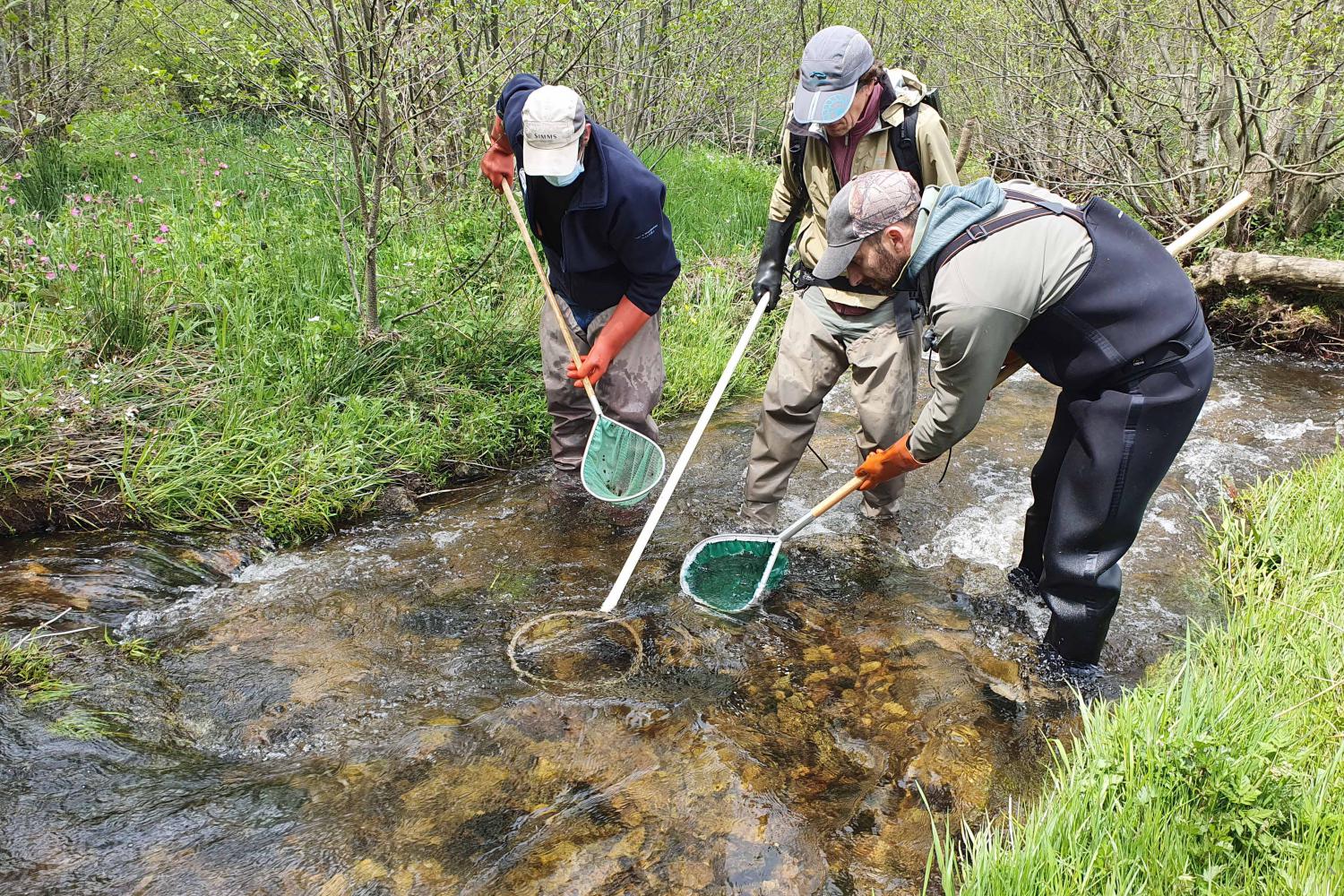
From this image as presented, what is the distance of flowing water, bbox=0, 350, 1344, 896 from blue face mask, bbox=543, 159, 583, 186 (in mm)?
1520

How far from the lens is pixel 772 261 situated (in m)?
4.00

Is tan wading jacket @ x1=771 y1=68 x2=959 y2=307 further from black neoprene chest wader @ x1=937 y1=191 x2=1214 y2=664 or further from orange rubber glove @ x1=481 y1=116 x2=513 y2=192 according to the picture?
orange rubber glove @ x1=481 y1=116 x2=513 y2=192

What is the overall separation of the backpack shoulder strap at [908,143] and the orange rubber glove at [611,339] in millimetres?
1152

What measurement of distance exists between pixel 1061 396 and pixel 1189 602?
1422 mm

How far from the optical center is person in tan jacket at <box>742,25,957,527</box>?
3.26 metres

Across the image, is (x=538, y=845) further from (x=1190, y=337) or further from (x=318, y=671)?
(x=1190, y=337)

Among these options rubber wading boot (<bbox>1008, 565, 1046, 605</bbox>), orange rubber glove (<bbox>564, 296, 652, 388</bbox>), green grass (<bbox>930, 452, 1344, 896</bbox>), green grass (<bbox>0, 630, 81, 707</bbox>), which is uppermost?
orange rubber glove (<bbox>564, 296, 652, 388</bbox>)

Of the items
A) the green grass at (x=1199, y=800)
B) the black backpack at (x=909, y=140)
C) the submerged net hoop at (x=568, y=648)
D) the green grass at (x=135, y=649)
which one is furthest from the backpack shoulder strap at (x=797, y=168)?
the green grass at (x=135, y=649)

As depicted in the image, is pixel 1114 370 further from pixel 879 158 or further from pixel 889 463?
pixel 879 158

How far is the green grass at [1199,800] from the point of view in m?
2.04

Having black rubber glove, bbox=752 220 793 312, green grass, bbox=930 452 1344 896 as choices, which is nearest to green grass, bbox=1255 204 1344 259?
black rubber glove, bbox=752 220 793 312

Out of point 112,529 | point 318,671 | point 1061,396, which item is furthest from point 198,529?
point 1061,396

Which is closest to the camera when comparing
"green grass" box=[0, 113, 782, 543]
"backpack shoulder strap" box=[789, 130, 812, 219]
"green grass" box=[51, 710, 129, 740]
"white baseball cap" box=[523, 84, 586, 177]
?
"green grass" box=[51, 710, 129, 740]

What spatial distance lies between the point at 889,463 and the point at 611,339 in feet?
4.11
